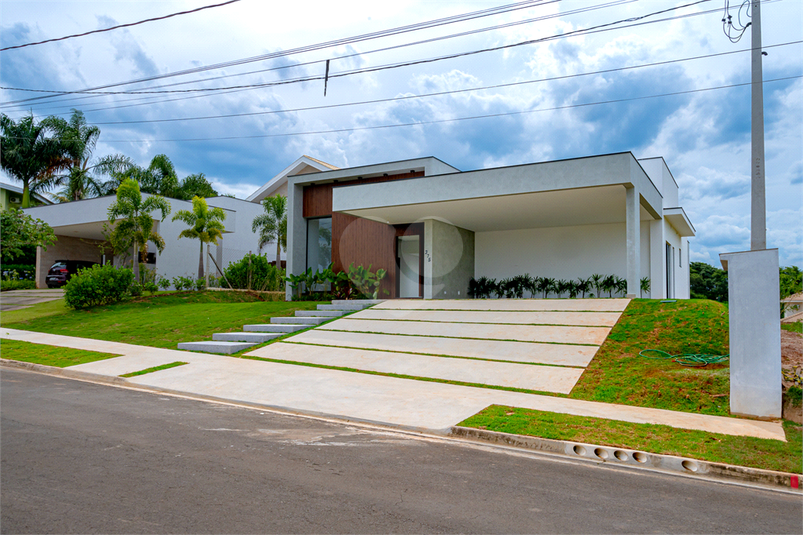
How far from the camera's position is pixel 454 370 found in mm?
10312

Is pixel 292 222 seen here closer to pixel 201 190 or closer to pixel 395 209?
pixel 395 209

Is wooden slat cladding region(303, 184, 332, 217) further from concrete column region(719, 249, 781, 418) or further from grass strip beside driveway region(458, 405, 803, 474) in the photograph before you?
concrete column region(719, 249, 781, 418)

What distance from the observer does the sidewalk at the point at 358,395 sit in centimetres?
695

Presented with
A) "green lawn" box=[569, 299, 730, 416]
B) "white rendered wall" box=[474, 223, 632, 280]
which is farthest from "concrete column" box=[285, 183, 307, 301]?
"green lawn" box=[569, 299, 730, 416]

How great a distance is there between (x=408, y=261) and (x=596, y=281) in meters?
7.13

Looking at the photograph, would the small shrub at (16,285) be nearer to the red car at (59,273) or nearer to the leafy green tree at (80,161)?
the red car at (59,273)

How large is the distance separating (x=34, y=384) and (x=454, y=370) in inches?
305

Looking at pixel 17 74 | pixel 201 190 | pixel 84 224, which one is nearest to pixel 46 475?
pixel 17 74

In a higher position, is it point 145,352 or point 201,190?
point 201,190

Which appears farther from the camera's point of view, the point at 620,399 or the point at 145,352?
the point at 145,352

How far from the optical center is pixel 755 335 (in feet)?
23.6

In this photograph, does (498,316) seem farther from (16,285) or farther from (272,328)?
(16,285)

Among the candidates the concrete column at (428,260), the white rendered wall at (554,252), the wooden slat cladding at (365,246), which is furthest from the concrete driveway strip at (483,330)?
the white rendered wall at (554,252)

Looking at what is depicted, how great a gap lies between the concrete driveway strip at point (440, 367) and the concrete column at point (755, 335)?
2.54m
